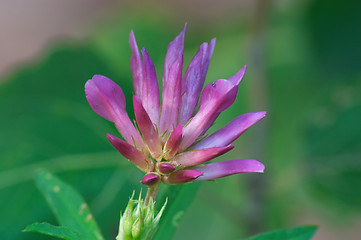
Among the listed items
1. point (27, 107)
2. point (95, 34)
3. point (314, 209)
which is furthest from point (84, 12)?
point (314, 209)

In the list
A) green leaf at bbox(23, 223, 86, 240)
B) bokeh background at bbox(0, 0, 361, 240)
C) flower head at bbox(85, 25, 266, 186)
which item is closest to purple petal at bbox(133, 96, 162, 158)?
flower head at bbox(85, 25, 266, 186)

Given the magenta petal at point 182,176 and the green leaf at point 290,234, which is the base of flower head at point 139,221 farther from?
the green leaf at point 290,234

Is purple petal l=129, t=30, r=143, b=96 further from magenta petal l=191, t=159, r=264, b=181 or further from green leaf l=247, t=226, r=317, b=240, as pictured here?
green leaf l=247, t=226, r=317, b=240

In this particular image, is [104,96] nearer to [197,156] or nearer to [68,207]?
[197,156]

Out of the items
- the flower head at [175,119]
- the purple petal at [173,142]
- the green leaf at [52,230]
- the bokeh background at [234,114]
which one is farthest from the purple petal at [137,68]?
the bokeh background at [234,114]

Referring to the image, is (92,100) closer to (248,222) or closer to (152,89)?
(152,89)

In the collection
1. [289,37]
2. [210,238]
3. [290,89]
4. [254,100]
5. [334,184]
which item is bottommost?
[210,238]
